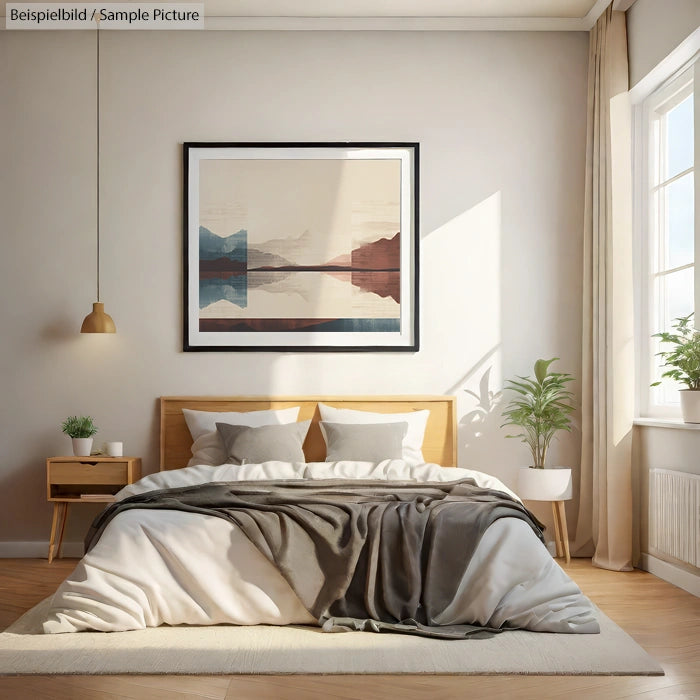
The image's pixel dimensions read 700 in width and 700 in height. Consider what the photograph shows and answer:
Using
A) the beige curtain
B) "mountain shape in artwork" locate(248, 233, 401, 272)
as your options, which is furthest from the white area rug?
"mountain shape in artwork" locate(248, 233, 401, 272)

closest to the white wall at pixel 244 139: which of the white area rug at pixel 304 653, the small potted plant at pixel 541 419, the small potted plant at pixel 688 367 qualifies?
the small potted plant at pixel 541 419

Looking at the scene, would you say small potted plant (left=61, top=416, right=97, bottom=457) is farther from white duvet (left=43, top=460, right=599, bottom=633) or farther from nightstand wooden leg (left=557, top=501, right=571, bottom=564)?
nightstand wooden leg (left=557, top=501, right=571, bottom=564)

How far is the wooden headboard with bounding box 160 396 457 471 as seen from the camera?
5234 mm

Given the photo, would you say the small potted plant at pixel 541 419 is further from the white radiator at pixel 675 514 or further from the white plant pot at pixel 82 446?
the white plant pot at pixel 82 446

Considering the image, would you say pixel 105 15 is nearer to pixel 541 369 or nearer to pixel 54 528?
pixel 54 528

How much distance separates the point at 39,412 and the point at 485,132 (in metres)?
3.29

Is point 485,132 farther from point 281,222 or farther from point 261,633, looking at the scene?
point 261,633

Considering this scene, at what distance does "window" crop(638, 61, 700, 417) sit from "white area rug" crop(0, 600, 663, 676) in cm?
204

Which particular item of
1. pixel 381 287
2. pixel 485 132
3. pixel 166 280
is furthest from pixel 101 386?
pixel 485 132

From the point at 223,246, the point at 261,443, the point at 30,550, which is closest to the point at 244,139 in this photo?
the point at 223,246

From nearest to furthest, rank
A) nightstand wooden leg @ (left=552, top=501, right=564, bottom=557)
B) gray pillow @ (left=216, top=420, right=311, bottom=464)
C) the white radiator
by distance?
the white radiator → gray pillow @ (left=216, top=420, right=311, bottom=464) → nightstand wooden leg @ (left=552, top=501, right=564, bottom=557)

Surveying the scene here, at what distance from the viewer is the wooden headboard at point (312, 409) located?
523 cm

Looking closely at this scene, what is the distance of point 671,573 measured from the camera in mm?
4441

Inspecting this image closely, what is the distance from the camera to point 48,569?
4820mm
